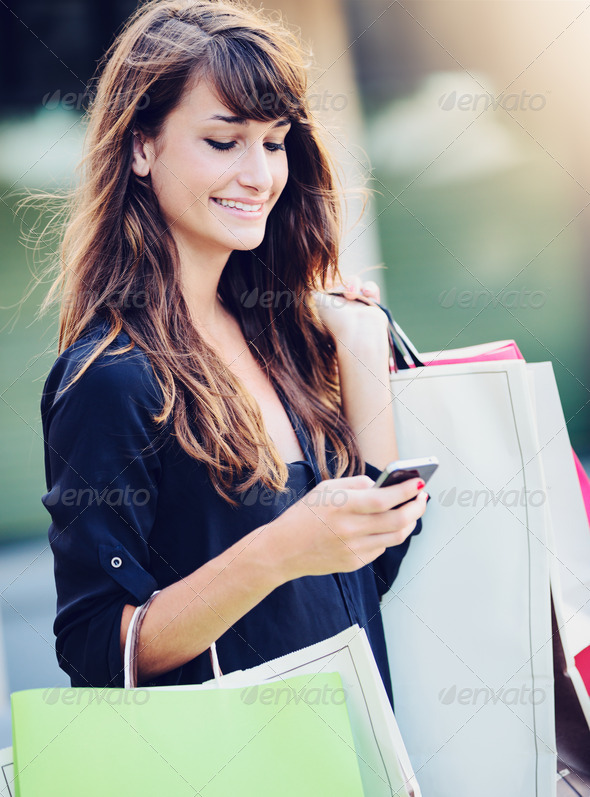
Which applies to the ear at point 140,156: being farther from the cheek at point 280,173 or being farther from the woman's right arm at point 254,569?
the woman's right arm at point 254,569

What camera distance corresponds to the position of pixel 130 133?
4.40 ft

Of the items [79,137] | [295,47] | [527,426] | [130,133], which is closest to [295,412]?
[527,426]

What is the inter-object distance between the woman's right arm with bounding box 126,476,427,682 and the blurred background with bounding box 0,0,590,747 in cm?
219

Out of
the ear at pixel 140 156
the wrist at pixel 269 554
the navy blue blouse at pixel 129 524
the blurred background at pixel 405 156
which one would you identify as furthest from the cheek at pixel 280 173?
the blurred background at pixel 405 156

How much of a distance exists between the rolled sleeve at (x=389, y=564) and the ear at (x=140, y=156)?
0.82m

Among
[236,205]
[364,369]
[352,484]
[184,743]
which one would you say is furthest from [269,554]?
[236,205]

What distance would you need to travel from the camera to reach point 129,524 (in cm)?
108

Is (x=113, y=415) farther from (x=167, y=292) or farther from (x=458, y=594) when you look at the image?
(x=458, y=594)

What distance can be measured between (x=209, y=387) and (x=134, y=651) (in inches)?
18.4

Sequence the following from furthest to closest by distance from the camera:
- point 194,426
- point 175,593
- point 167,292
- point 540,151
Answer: point 540,151, point 167,292, point 194,426, point 175,593

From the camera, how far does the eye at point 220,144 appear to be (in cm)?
129

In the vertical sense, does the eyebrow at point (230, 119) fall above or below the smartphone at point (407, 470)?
above

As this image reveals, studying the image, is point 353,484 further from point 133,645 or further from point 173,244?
point 173,244

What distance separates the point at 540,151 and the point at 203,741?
129 inches
